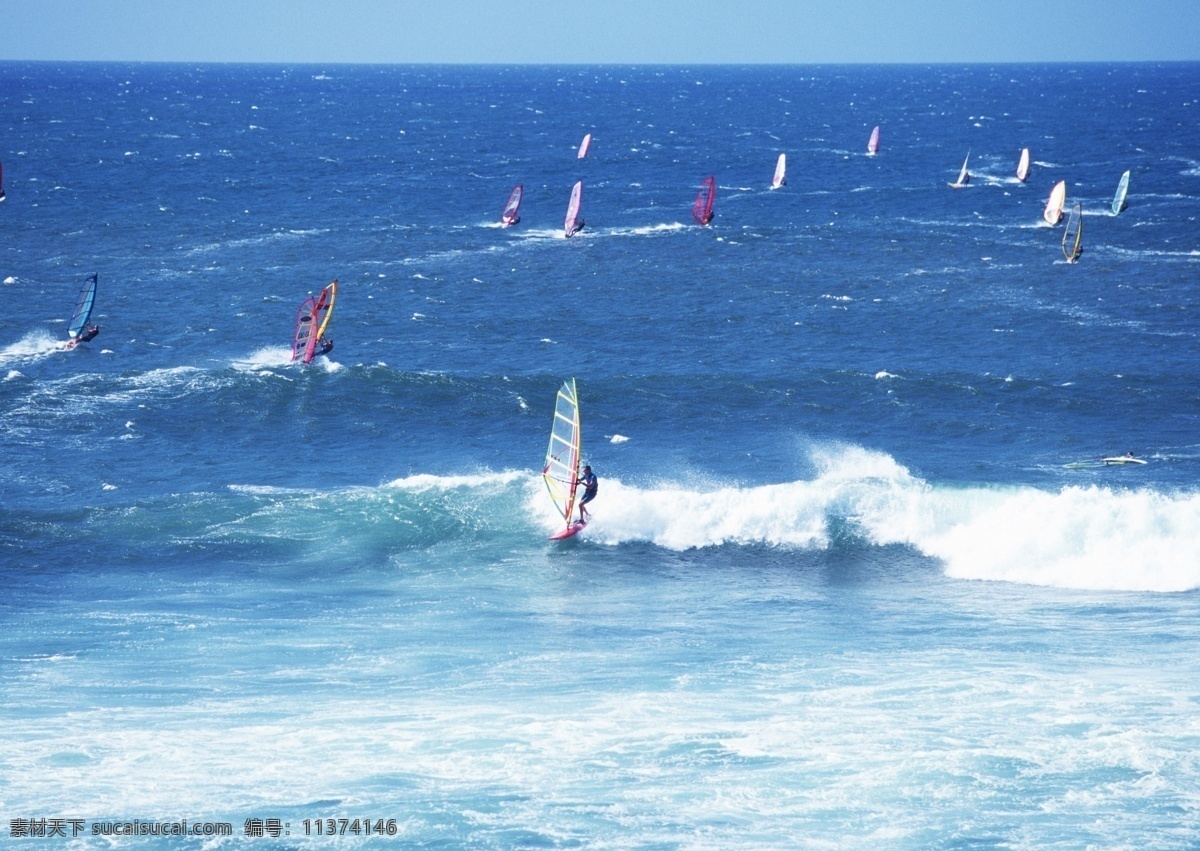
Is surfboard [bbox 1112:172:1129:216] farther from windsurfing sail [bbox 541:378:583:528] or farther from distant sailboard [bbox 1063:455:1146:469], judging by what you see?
windsurfing sail [bbox 541:378:583:528]

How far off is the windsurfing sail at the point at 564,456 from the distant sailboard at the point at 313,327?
1898 centimetres

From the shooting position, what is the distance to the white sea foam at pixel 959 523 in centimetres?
3525

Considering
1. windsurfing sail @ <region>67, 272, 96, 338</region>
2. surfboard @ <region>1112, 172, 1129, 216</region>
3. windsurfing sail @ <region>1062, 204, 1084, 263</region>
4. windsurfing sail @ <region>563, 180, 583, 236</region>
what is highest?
surfboard @ <region>1112, 172, 1129, 216</region>

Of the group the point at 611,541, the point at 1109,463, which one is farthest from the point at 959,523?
the point at 611,541

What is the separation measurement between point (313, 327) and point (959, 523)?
93.7 ft

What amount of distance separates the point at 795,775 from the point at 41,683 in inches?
591

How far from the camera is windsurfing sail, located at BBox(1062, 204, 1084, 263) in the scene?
75.1 m

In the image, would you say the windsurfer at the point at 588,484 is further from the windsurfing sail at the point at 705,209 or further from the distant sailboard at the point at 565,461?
the windsurfing sail at the point at 705,209

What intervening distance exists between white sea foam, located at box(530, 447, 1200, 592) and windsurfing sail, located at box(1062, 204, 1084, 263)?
39433mm

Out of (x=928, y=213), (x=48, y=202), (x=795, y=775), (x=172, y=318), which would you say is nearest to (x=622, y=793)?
(x=795, y=775)

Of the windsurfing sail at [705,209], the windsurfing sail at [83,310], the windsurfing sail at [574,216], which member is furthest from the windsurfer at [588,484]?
the windsurfing sail at [705,209]

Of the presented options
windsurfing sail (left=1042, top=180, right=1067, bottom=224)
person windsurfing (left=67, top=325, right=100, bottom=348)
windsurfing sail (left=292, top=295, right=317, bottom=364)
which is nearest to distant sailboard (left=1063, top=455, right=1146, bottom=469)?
windsurfing sail (left=292, top=295, right=317, bottom=364)

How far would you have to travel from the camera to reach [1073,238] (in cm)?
7675

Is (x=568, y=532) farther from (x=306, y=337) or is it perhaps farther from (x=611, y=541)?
(x=306, y=337)
